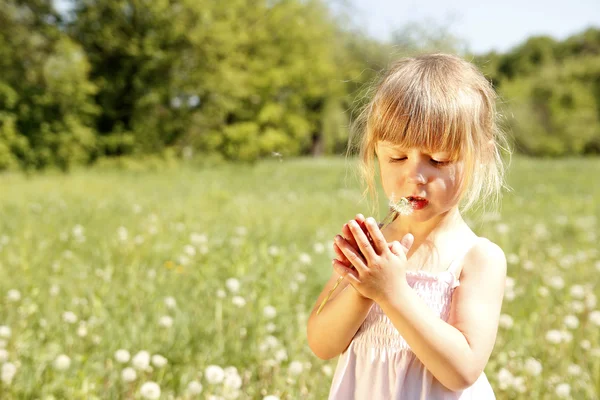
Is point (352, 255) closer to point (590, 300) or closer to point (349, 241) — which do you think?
point (349, 241)

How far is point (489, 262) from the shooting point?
4.70 ft

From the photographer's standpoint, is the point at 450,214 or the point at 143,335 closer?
the point at 450,214

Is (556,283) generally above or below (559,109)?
above

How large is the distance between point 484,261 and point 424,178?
0.80 feet

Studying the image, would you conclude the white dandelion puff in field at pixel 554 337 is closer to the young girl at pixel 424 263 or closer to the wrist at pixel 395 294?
the young girl at pixel 424 263

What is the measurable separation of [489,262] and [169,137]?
848 inches

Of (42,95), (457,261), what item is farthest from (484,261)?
(42,95)

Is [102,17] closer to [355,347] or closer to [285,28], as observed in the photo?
[285,28]

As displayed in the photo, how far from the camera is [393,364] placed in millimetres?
1419

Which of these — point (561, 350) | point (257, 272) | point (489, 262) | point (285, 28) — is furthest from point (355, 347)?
point (285, 28)

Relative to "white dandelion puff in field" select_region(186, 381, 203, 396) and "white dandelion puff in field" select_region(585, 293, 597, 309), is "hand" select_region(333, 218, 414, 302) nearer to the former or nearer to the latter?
"white dandelion puff in field" select_region(186, 381, 203, 396)

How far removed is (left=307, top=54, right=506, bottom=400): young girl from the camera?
4.25 feet

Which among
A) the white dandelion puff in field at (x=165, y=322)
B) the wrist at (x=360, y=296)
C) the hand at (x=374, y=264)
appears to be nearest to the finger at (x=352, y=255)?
the hand at (x=374, y=264)

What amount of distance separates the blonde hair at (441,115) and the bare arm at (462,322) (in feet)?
0.51
